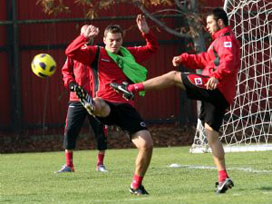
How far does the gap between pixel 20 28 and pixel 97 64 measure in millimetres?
11973

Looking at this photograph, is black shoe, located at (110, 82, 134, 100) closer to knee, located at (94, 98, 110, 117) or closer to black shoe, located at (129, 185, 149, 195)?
knee, located at (94, 98, 110, 117)

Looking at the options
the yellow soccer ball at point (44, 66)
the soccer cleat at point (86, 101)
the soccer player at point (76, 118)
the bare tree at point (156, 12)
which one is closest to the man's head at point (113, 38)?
the soccer cleat at point (86, 101)

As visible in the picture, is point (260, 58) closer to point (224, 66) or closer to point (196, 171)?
point (196, 171)

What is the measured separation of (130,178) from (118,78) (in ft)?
6.06

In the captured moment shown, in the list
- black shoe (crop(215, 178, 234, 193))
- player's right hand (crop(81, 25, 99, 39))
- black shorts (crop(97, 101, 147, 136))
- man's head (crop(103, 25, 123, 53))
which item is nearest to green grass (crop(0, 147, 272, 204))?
black shoe (crop(215, 178, 234, 193))

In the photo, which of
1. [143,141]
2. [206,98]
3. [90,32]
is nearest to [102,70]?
[90,32]

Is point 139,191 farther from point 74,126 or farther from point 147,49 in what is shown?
point 74,126

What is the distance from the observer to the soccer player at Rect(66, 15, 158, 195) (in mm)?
9414

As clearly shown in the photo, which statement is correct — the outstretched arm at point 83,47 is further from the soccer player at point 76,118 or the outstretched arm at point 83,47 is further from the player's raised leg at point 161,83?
Answer: the soccer player at point 76,118

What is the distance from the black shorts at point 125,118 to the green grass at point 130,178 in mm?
695

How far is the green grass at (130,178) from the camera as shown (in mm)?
8852

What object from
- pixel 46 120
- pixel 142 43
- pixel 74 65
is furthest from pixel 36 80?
pixel 74 65

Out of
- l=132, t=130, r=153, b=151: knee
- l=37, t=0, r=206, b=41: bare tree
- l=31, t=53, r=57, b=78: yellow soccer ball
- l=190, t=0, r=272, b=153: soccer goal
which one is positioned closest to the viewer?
l=132, t=130, r=153, b=151: knee

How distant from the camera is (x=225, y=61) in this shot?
29.9 feet
